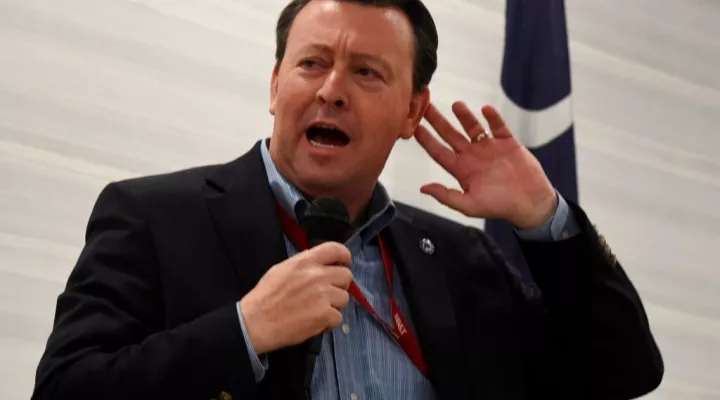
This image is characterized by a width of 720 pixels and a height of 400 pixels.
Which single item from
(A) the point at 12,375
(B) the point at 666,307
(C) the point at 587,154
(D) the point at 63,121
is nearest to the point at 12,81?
(D) the point at 63,121

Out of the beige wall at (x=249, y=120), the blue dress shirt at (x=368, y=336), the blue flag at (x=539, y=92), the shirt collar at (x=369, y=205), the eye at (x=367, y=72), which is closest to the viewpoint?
the blue dress shirt at (x=368, y=336)

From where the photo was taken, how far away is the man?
4.92 ft

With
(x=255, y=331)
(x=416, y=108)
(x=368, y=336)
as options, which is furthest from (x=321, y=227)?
(x=416, y=108)

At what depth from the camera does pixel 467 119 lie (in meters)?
1.88

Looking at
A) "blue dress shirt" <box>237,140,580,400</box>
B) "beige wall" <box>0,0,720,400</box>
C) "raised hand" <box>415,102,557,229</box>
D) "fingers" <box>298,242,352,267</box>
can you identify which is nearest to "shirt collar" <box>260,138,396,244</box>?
"blue dress shirt" <box>237,140,580,400</box>

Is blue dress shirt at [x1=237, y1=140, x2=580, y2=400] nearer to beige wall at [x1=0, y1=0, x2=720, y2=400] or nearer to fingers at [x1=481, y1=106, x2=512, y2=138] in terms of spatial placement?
fingers at [x1=481, y1=106, x2=512, y2=138]

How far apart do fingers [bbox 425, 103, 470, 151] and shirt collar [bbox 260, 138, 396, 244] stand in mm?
168

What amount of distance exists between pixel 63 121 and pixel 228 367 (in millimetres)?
1282

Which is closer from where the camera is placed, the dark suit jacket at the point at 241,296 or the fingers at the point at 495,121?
the dark suit jacket at the point at 241,296

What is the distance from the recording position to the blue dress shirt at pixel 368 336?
1.65 meters

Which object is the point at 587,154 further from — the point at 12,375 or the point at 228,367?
the point at 228,367

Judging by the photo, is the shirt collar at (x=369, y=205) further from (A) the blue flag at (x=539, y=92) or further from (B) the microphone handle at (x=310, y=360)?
(A) the blue flag at (x=539, y=92)

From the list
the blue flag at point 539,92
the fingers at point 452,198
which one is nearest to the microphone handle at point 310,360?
the fingers at point 452,198

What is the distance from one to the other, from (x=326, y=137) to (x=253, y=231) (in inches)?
9.9
